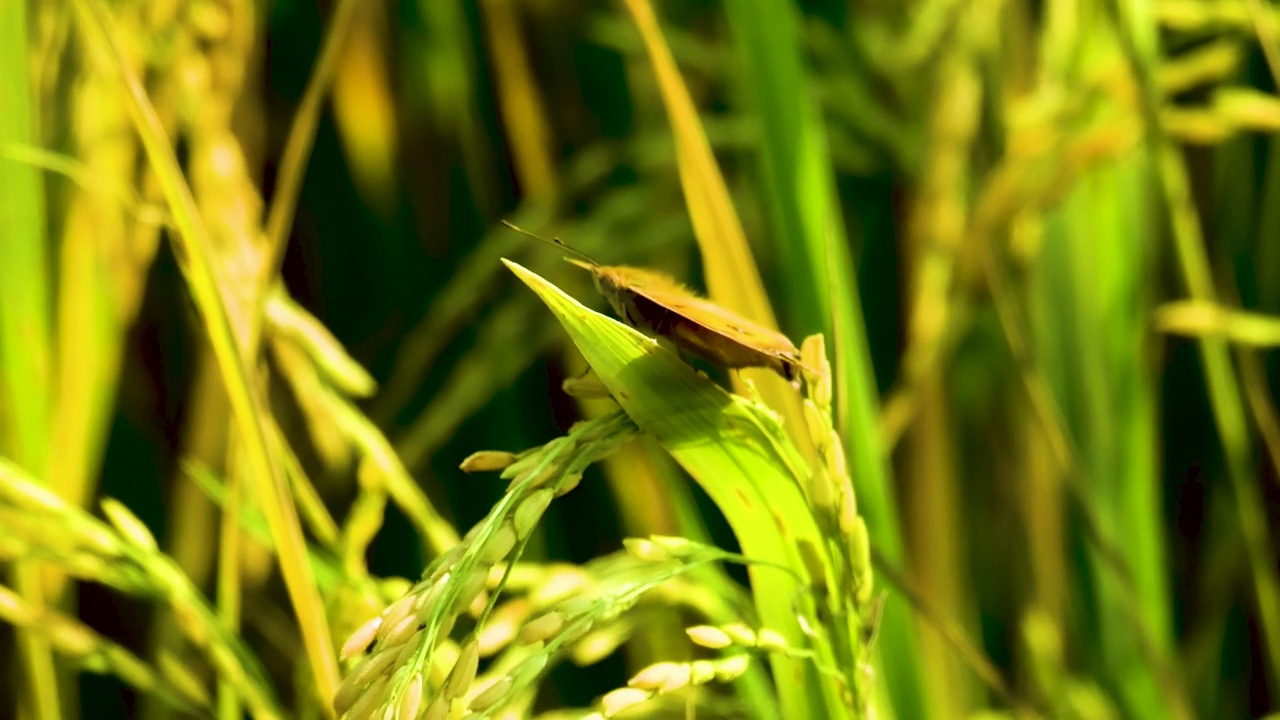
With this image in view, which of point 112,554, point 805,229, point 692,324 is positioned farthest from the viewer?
point 805,229

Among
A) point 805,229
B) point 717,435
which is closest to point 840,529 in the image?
point 717,435

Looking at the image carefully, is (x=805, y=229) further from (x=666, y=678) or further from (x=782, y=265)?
(x=666, y=678)

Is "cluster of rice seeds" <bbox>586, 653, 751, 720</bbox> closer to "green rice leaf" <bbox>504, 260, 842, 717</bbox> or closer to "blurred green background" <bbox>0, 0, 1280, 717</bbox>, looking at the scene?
"green rice leaf" <bbox>504, 260, 842, 717</bbox>

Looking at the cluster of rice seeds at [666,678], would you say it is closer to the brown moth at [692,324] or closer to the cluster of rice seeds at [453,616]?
the cluster of rice seeds at [453,616]

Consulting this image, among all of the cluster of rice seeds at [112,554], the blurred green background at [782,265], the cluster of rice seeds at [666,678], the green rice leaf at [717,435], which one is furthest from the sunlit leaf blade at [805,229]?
the cluster of rice seeds at [112,554]

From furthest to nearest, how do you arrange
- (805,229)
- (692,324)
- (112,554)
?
1. (805,229)
2. (112,554)
3. (692,324)

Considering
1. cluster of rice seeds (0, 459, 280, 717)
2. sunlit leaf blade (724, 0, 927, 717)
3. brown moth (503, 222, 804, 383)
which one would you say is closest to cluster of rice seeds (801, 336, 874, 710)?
brown moth (503, 222, 804, 383)

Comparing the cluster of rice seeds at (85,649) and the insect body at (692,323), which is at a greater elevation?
the insect body at (692,323)
